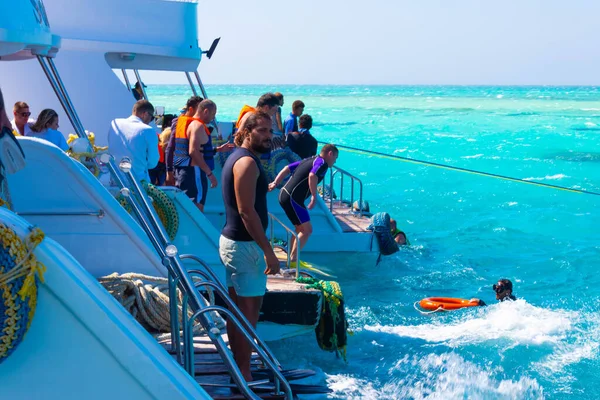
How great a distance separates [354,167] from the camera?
30641 mm

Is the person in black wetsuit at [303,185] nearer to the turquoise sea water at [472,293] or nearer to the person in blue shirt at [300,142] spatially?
the turquoise sea water at [472,293]

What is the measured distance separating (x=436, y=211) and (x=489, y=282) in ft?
27.1

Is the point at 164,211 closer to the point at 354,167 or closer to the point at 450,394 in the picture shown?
the point at 450,394

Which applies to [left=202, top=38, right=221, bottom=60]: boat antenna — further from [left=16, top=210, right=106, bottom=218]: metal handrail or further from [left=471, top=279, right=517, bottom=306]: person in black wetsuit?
[left=16, top=210, right=106, bottom=218]: metal handrail

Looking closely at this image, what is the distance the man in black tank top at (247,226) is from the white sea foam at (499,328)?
4.92 metres

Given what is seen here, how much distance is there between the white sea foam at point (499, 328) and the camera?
9.13m

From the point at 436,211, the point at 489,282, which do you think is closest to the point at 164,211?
the point at 489,282

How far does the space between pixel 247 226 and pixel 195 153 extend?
362 cm

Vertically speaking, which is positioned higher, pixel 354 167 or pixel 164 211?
pixel 164 211

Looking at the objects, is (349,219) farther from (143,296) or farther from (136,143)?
(143,296)

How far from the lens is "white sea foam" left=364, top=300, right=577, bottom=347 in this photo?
9133 millimetres

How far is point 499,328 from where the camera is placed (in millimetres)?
9508

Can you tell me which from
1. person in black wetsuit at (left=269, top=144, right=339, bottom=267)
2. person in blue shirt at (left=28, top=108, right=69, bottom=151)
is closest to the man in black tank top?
person in blue shirt at (left=28, top=108, right=69, bottom=151)

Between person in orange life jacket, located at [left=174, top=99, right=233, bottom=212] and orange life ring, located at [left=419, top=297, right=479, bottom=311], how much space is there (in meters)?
3.58
